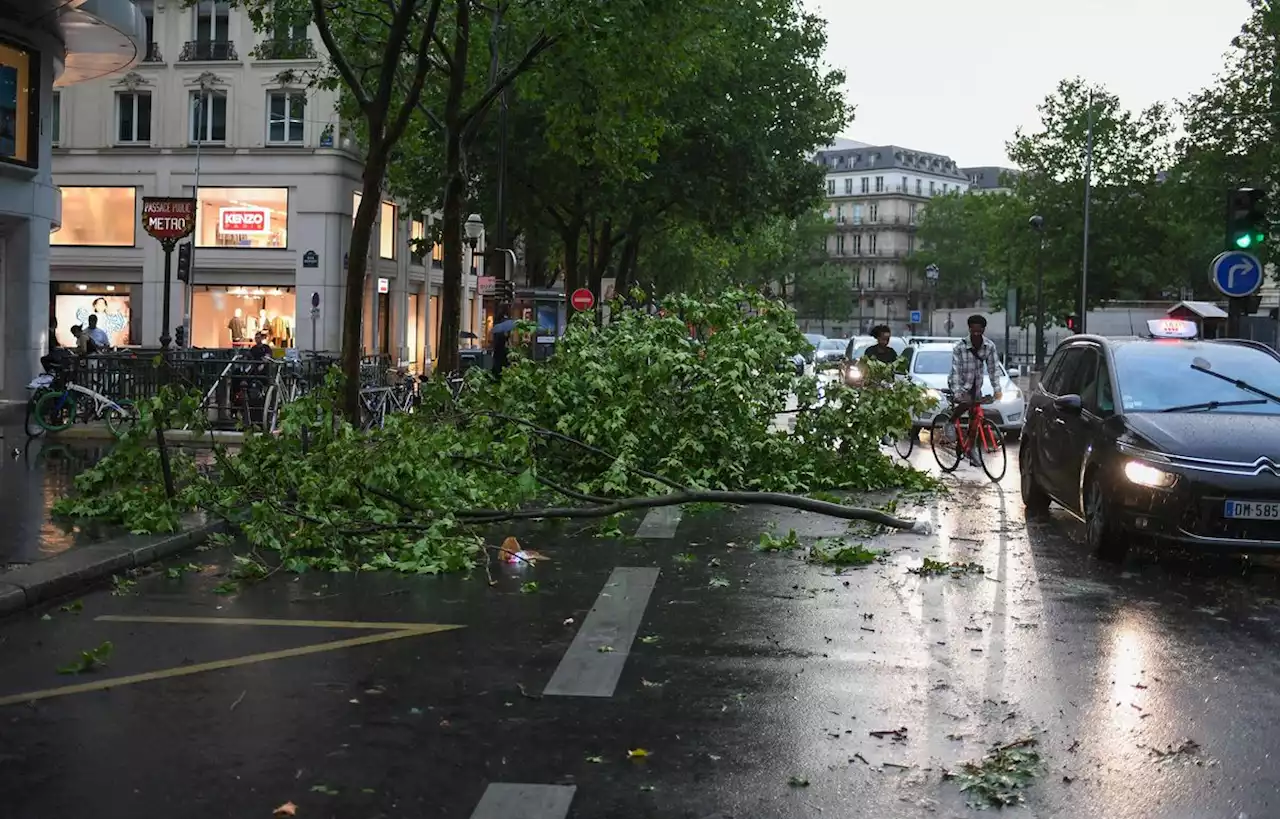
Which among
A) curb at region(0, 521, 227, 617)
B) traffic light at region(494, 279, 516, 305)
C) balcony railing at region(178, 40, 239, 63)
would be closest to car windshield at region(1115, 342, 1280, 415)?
curb at region(0, 521, 227, 617)

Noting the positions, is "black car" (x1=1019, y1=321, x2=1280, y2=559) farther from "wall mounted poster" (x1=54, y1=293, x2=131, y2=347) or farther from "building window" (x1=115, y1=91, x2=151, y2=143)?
"building window" (x1=115, y1=91, x2=151, y2=143)

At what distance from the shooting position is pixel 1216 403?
1002 cm

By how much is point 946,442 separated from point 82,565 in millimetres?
10547

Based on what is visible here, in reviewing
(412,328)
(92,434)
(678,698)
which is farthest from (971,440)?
(412,328)

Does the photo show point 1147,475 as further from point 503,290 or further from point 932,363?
point 503,290

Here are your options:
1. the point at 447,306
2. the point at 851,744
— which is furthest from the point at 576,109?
the point at 851,744

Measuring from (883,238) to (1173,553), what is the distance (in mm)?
148797

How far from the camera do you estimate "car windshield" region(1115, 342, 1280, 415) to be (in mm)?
10109

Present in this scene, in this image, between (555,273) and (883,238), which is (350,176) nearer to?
(555,273)

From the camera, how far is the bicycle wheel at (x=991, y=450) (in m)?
15.9

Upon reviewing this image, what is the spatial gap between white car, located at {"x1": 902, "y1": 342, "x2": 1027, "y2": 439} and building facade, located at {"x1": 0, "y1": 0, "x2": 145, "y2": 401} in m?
14.3

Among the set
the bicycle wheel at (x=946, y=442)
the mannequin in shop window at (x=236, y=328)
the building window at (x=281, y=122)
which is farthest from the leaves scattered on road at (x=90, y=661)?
the building window at (x=281, y=122)

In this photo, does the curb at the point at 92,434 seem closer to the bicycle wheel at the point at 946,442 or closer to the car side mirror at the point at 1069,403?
the bicycle wheel at the point at 946,442

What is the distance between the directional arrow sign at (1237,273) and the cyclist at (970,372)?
270cm
